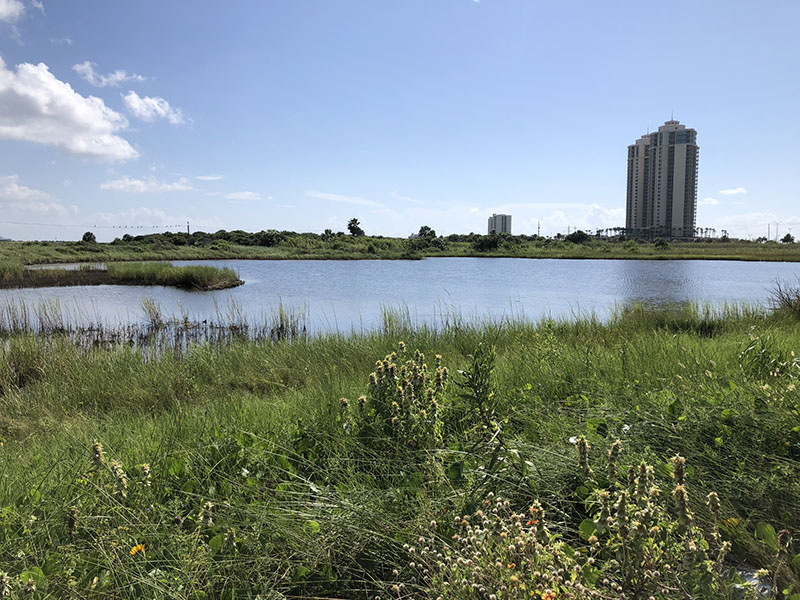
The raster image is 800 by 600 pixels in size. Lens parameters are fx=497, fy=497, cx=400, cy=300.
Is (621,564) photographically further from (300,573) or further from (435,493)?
(300,573)

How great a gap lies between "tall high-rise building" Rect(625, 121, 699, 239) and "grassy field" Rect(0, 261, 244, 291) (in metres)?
100

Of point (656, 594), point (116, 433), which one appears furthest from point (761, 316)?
point (116, 433)

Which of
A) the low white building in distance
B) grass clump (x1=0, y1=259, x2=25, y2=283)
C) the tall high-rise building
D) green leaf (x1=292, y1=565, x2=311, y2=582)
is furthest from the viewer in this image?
the low white building in distance

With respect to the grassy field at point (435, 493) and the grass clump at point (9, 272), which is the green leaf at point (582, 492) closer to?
the grassy field at point (435, 493)

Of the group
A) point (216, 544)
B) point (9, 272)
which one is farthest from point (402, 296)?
point (9, 272)

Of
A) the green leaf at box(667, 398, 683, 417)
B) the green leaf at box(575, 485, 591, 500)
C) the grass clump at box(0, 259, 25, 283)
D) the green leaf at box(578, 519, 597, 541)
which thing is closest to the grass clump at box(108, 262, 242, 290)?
the grass clump at box(0, 259, 25, 283)

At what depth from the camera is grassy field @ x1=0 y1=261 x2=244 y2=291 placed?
25766 millimetres

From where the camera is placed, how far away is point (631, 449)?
8.27 ft

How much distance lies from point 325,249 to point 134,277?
35.9m

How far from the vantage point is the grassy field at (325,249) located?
1780 inches

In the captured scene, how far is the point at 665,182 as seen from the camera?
104 metres

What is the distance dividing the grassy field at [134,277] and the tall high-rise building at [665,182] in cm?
10042

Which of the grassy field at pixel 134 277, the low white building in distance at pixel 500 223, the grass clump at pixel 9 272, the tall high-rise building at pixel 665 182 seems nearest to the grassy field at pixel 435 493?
the grassy field at pixel 134 277

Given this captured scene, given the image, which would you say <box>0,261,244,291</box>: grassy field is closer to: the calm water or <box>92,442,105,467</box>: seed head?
the calm water
